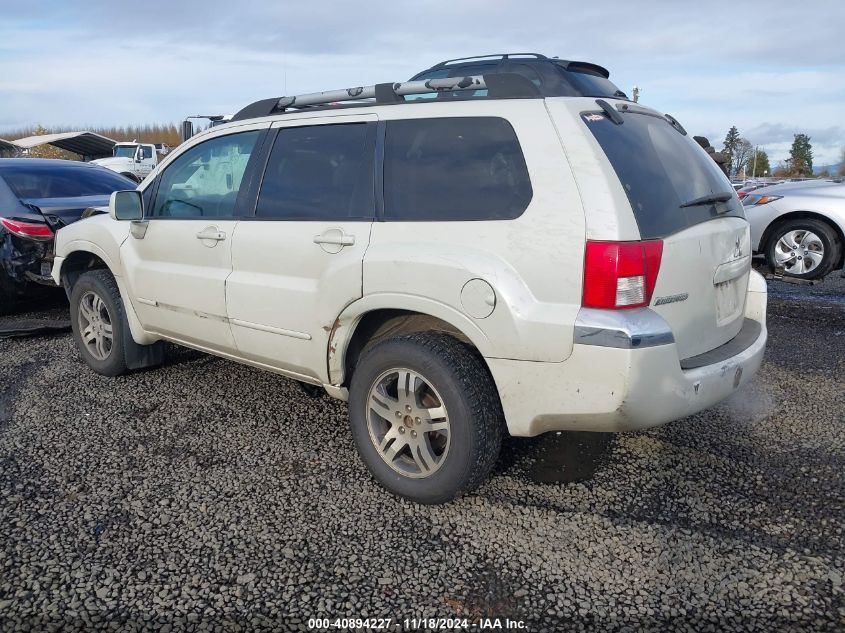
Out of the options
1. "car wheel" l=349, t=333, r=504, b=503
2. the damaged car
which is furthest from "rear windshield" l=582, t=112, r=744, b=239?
the damaged car

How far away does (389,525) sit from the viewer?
304cm

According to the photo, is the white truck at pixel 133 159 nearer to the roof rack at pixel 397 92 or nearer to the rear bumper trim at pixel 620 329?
the roof rack at pixel 397 92

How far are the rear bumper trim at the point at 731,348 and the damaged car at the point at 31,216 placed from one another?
575 centimetres

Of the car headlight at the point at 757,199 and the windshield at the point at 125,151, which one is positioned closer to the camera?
the car headlight at the point at 757,199

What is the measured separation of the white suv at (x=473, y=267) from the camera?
2.72 meters

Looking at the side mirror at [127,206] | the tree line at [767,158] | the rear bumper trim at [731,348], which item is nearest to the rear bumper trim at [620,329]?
the rear bumper trim at [731,348]

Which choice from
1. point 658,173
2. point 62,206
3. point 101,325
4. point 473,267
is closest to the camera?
point 473,267

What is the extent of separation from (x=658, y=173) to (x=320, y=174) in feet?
5.47

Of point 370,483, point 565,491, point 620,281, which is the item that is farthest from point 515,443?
point 620,281

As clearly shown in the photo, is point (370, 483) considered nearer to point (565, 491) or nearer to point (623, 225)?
point (565, 491)

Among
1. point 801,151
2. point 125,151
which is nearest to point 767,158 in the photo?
point 801,151

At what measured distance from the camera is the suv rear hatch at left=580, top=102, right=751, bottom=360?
2.81 metres

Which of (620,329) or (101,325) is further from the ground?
(620,329)

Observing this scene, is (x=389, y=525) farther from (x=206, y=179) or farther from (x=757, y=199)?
(x=757, y=199)
